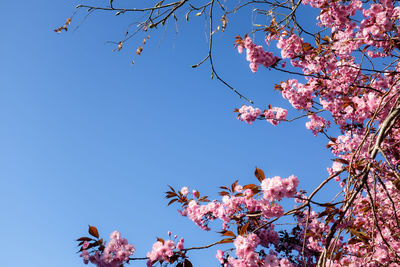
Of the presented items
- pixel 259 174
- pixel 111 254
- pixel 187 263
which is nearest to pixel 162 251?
pixel 187 263

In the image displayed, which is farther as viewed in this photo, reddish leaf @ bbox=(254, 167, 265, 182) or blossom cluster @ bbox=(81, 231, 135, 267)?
reddish leaf @ bbox=(254, 167, 265, 182)

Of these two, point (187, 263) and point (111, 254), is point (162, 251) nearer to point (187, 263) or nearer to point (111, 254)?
point (187, 263)

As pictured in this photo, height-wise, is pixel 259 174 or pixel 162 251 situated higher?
pixel 259 174

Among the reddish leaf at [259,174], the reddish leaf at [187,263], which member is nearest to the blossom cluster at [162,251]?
the reddish leaf at [187,263]

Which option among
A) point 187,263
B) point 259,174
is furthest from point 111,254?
point 259,174

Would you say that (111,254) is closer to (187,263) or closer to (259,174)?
(187,263)

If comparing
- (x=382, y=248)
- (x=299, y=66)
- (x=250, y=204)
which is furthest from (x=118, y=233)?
(x=299, y=66)

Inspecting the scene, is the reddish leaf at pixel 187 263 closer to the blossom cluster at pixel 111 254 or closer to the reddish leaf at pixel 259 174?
the blossom cluster at pixel 111 254

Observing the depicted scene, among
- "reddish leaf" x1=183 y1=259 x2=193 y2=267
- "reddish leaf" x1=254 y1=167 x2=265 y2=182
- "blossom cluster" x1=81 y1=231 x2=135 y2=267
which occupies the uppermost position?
"reddish leaf" x1=254 y1=167 x2=265 y2=182

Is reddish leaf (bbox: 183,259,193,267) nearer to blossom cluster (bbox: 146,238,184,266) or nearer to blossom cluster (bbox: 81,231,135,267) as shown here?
blossom cluster (bbox: 146,238,184,266)

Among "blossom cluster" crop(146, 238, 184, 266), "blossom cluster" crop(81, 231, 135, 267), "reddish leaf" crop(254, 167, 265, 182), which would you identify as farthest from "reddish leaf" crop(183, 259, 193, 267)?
"reddish leaf" crop(254, 167, 265, 182)

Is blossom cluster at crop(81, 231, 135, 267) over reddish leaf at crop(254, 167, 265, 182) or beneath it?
beneath

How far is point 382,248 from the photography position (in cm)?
271

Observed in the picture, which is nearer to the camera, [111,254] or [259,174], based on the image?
[111,254]
